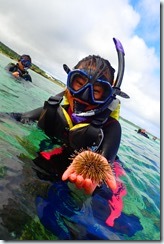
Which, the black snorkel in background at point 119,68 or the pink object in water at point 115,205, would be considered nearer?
the pink object in water at point 115,205

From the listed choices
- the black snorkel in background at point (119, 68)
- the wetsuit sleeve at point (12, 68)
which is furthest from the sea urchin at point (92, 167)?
the wetsuit sleeve at point (12, 68)

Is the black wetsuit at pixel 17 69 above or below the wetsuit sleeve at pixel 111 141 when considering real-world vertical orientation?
below

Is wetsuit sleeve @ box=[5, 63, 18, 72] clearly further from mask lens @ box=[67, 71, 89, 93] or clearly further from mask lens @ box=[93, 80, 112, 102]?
mask lens @ box=[93, 80, 112, 102]

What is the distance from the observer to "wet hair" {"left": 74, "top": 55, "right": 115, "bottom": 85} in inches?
165

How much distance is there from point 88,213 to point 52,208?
560 millimetres

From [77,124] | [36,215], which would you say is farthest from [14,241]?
[77,124]

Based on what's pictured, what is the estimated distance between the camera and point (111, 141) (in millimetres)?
3818

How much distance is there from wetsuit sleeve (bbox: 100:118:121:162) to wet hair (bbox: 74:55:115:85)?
2.45 feet

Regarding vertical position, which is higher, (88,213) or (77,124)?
(77,124)

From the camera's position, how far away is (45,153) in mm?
4480

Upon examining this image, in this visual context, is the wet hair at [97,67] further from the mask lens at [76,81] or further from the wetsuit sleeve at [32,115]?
the wetsuit sleeve at [32,115]

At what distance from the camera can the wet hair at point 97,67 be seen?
418cm

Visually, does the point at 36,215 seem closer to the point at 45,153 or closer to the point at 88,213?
the point at 88,213

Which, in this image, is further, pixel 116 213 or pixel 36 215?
pixel 116 213
